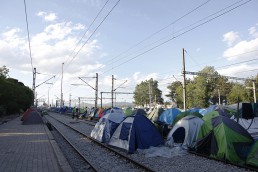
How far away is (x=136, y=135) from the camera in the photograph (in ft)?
45.0

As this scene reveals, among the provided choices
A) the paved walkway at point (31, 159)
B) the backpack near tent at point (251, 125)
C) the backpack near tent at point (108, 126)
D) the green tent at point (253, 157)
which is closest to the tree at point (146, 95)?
the backpack near tent at point (108, 126)

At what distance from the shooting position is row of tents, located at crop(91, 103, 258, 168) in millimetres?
11156

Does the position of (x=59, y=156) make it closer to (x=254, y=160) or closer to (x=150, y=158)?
(x=150, y=158)

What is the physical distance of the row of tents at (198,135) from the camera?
11156 millimetres

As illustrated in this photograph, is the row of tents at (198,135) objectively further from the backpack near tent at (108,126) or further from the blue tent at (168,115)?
the blue tent at (168,115)

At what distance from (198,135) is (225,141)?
6.94ft

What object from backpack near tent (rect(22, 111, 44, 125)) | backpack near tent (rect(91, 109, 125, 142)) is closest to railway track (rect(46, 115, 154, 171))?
backpack near tent (rect(91, 109, 125, 142))

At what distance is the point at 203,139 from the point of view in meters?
12.7

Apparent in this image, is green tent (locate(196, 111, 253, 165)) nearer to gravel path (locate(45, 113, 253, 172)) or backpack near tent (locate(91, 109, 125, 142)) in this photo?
gravel path (locate(45, 113, 253, 172))

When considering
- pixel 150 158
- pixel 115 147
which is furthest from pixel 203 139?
pixel 115 147

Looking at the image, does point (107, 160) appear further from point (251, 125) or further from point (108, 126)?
point (251, 125)

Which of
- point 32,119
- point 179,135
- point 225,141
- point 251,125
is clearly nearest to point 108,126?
point 179,135

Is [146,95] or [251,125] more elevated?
[146,95]

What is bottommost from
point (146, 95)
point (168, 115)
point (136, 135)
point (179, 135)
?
point (179, 135)
